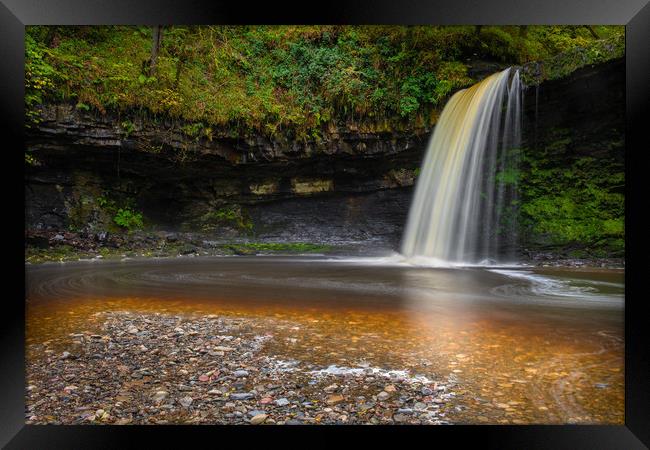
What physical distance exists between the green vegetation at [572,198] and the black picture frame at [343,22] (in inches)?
223

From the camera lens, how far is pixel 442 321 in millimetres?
2807

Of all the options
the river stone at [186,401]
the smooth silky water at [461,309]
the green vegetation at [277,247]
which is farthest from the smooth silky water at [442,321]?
the green vegetation at [277,247]

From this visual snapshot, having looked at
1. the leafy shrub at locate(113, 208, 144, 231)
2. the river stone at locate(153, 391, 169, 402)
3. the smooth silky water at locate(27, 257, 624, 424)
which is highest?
the leafy shrub at locate(113, 208, 144, 231)

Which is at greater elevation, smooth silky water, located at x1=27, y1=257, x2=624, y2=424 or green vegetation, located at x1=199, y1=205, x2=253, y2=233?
green vegetation, located at x1=199, y1=205, x2=253, y2=233

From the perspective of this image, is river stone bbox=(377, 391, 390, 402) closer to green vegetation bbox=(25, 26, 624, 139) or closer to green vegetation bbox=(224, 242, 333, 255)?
green vegetation bbox=(25, 26, 624, 139)

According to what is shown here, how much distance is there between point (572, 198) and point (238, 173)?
816 cm

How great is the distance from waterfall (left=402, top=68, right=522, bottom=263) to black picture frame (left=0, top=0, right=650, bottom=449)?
18.1 feet

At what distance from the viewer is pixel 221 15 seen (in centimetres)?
172

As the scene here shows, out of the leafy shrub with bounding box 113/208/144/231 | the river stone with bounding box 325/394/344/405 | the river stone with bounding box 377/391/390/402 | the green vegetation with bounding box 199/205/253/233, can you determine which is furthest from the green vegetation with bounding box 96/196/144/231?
the river stone with bounding box 377/391/390/402

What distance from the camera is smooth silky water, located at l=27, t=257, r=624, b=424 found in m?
1.75

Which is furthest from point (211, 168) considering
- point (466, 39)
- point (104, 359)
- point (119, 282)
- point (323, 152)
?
point (104, 359)

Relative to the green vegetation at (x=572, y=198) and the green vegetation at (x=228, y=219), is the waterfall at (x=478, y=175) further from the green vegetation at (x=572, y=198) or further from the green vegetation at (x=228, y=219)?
the green vegetation at (x=228, y=219)

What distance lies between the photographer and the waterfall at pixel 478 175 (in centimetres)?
697

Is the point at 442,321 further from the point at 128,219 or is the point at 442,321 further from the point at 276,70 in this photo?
the point at 128,219
